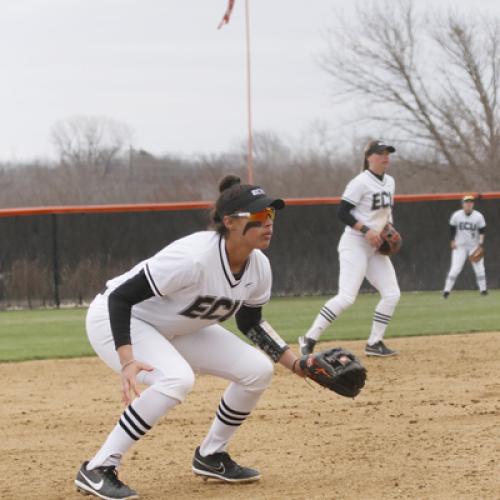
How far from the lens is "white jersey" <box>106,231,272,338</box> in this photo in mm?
4551

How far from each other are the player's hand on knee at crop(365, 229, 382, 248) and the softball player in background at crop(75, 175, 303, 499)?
4073 millimetres

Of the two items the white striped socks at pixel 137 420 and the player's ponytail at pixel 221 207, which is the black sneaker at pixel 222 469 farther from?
the player's ponytail at pixel 221 207

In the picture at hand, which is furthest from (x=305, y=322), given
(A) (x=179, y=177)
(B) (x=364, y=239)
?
(A) (x=179, y=177)

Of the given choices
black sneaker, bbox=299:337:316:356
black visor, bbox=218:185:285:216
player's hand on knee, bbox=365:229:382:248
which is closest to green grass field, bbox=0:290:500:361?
black sneaker, bbox=299:337:316:356

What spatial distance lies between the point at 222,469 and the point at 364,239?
14.5 feet

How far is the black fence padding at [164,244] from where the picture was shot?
1770 cm

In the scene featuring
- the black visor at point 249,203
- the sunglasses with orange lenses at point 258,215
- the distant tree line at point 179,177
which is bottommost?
the distant tree line at point 179,177

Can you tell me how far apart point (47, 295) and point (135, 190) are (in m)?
18.6

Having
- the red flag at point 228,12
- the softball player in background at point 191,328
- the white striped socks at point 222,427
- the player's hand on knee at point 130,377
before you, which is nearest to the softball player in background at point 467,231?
the red flag at point 228,12

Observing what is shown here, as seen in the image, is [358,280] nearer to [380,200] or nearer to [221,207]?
[380,200]

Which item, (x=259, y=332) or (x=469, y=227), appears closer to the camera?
(x=259, y=332)

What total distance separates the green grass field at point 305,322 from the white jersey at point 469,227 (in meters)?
0.95

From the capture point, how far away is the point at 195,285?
462 cm

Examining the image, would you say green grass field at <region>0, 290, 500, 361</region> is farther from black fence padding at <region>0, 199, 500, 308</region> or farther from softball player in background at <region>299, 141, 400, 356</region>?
softball player in background at <region>299, 141, 400, 356</region>
